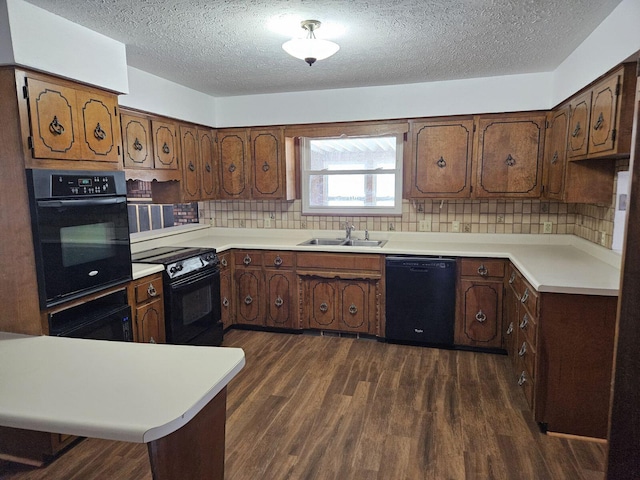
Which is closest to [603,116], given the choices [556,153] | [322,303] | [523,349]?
[556,153]

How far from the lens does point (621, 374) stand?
1.31 m

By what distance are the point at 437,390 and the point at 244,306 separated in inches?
80.3

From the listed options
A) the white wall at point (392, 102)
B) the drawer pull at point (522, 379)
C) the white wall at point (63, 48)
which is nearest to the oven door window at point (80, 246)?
the white wall at point (63, 48)

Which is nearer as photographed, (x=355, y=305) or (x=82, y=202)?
(x=82, y=202)

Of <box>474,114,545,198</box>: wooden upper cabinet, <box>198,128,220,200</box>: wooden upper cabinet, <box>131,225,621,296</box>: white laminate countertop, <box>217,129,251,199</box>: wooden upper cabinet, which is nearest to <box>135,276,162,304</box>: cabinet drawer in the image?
<box>131,225,621,296</box>: white laminate countertop

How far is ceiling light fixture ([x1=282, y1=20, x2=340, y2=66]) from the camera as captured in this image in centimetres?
232

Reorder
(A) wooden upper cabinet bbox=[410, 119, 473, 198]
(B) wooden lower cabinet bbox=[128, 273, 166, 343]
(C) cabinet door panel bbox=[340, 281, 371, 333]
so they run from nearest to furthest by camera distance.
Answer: (B) wooden lower cabinet bbox=[128, 273, 166, 343], (A) wooden upper cabinet bbox=[410, 119, 473, 198], (C) cabinet door panel bbox=[340, 281, 371, 333]

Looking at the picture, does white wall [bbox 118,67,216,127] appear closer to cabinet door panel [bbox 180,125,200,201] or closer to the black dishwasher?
cabinet door panel [bbox 180,125,200,201]

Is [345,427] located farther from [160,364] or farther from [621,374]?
[621,374]

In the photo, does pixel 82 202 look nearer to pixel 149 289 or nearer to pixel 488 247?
pixel 149 289

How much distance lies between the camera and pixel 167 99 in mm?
3650

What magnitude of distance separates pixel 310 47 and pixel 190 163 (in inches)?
80.3

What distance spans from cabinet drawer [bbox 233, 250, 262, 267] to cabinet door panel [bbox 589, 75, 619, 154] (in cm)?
281

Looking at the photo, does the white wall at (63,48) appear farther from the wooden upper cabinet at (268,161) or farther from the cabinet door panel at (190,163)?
the wooden upper cabinet at (268,161)
